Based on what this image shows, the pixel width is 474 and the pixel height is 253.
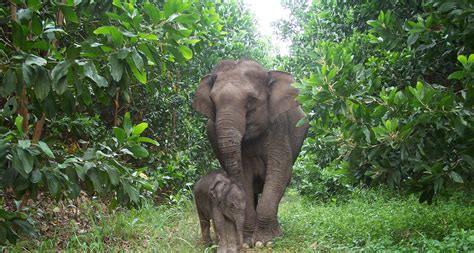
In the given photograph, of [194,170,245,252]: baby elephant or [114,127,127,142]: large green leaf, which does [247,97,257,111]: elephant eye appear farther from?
[114,127,127,142]: large green leaf

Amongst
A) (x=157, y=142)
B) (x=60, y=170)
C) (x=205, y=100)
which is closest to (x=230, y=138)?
(x=157, y=142)

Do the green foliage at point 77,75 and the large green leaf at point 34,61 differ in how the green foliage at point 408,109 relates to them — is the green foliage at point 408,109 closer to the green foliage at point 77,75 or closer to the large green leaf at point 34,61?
the green foliage at point 77,75

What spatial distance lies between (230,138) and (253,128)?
61 centimetres

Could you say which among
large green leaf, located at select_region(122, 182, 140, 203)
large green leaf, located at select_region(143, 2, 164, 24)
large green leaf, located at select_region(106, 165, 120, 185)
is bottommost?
large green leaf, located at select_region(122, 182, 140, 203)

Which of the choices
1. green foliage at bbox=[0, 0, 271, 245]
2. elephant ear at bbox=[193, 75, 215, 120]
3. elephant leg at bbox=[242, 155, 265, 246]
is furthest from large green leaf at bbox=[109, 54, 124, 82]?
elephant leg at bbox=[242, 155, 265, 246]

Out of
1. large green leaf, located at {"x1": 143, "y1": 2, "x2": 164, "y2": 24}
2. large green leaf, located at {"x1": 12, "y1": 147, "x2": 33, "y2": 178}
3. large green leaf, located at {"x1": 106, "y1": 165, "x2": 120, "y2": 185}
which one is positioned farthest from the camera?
large green leaf, located at {"x1": 106, "y1": 165, "x2": 120, "y2": 185}

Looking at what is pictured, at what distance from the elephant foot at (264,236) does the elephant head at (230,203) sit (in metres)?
0.69

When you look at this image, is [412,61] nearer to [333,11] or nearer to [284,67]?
[333,11]

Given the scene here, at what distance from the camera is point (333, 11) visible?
358 inches

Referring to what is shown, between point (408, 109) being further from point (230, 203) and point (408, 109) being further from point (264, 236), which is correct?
point (264, 236)

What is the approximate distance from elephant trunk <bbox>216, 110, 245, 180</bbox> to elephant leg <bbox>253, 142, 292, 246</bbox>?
0.64m

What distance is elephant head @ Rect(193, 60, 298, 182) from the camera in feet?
17.4

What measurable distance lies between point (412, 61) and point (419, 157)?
6.18 feet

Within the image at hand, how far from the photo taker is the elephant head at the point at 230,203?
4898 millimetres
